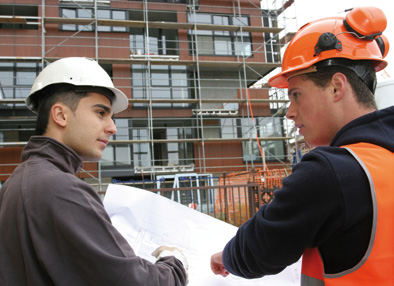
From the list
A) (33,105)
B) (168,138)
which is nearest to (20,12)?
(168,138)

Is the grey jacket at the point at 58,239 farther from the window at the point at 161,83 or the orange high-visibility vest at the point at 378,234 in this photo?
the window at the point at 161,83

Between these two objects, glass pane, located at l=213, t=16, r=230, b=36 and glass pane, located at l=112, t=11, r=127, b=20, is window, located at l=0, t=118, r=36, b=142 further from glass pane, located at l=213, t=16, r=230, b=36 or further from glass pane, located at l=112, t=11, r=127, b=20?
glass pane, located at l=213, t=16, r=230, b=36

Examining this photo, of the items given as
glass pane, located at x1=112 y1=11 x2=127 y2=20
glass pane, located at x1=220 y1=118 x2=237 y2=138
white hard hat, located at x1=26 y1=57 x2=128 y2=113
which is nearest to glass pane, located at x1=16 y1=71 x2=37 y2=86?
glass pane, located at x1=112 y1=11 x2=127 y2=20

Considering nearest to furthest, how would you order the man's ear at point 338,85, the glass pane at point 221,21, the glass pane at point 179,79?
the man's ear at point 338,85, the glass pane at point 179,79, the glass pane at point 221,21

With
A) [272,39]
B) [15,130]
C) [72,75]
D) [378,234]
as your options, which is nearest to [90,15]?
[15,130]

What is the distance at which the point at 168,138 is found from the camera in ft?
50.5

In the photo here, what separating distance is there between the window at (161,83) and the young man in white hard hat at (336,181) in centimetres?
1397

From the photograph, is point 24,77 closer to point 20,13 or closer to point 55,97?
point 20,13

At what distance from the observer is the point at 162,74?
1559cm

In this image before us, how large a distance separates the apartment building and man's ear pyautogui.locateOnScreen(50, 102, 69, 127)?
12456 millimetres

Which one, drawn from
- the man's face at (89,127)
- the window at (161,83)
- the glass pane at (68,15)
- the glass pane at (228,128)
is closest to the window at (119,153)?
the window at (161,83)

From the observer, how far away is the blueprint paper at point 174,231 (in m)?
1.56

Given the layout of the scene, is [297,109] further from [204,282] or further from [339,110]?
[204,282]

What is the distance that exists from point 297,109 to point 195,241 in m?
0.91
